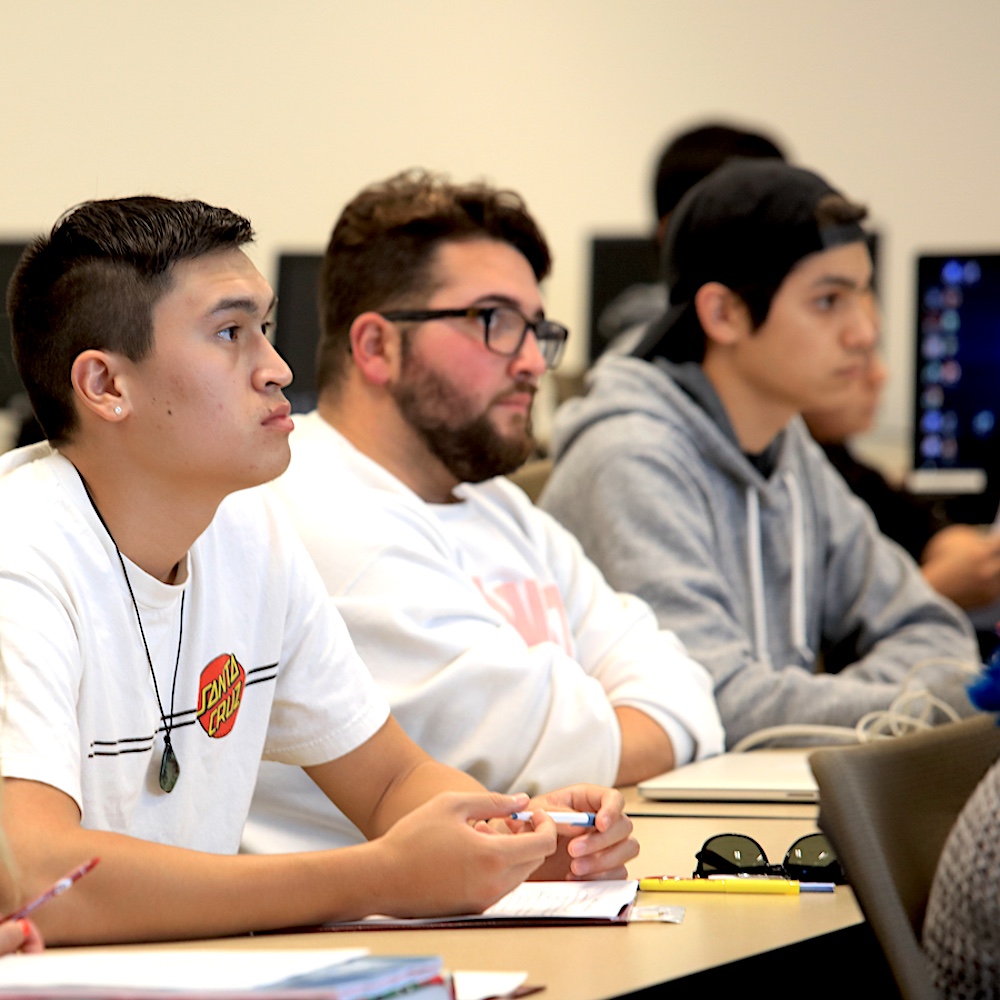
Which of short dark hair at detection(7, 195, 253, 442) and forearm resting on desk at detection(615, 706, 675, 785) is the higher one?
short dark hair at detection(7, 195, 253, 442)

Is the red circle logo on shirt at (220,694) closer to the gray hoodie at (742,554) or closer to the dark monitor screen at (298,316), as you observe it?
the gray hoodie at (742,554)

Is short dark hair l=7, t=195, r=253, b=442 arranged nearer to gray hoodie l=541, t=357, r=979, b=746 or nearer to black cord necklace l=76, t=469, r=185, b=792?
black cord necklace l=76, t=469, r=185, b=792

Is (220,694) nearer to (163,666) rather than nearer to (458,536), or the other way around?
(163,666)

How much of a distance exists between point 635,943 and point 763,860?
0.26 meters

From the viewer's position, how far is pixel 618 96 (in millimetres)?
5207

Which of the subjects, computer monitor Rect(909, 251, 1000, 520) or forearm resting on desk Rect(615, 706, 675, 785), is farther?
computer monitor Rect(909, 251, 1000, 520)

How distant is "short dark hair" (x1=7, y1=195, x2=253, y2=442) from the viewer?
1.38m

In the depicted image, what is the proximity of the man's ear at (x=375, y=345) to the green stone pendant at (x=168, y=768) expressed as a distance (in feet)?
2.85

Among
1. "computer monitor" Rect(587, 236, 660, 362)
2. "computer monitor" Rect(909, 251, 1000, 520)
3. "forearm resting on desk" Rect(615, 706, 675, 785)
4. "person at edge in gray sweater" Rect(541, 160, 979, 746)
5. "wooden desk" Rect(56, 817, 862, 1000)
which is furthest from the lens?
"computer monitor" Rect(587, 236, 660, 362)

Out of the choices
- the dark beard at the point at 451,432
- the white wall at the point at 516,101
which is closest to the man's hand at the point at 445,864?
the dark beard at the point at 451,432

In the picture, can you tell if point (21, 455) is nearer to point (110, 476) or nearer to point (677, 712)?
point (110, 476)

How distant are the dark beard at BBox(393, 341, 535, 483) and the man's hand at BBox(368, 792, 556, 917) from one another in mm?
905

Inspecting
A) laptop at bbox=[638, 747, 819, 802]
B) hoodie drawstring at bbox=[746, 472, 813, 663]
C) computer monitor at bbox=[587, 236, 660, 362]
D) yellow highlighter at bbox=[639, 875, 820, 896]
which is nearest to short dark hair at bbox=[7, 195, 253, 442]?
yellow highlighter at bbox=[639, 875, 820, 896]

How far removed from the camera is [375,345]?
2.14 m
